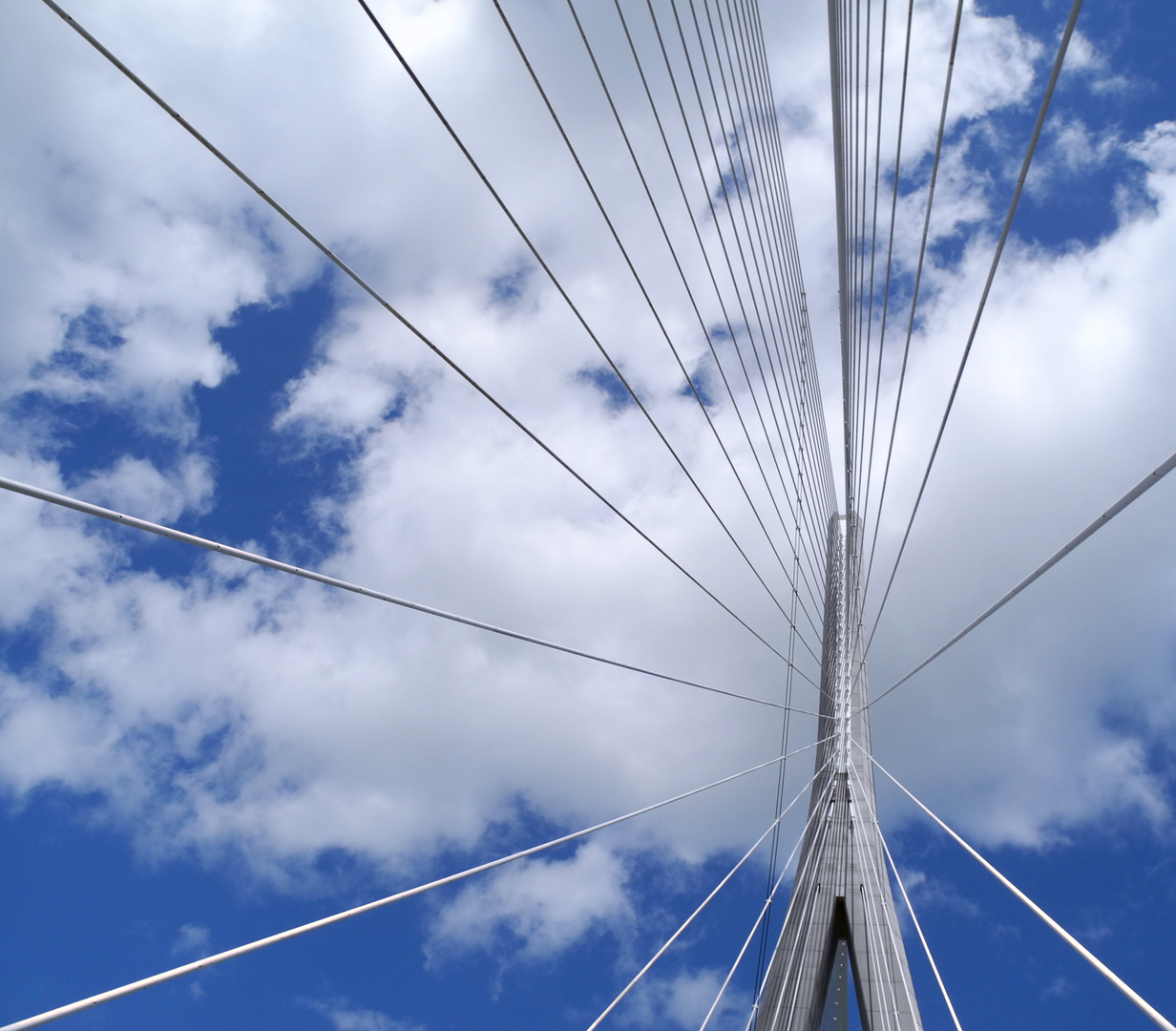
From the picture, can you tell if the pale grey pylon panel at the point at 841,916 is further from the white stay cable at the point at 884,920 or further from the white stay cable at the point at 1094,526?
the white stay cable at the point at 1094,526

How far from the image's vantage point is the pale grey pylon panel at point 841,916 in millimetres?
5871

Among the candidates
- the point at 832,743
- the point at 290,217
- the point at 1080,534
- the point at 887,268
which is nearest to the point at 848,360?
the point at 887,268

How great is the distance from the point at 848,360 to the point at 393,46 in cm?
544

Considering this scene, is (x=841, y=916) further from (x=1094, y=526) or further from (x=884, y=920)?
(x=1094, y=526)

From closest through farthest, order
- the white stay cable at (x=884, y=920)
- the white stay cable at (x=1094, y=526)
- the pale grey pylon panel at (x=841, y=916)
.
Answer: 1. the white stay cable at (x=1094, y=526)
2. the white stay cable at (x=884, y=920)
3. the pale grey pylon panel at (x=841, y=916)

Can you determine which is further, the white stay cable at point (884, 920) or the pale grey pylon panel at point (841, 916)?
the pale grey pylon panel at point (841, 916)

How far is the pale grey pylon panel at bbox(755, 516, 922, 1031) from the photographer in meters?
5.87

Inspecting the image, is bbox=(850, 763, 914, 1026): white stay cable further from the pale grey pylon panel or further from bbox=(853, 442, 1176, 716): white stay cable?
bbox=(853, 442, 1176, 716): white stay cable

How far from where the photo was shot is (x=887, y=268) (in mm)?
3547

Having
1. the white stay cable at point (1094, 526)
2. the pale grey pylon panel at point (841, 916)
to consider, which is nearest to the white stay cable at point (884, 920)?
the pale grey pylon panel at point (841, 916)

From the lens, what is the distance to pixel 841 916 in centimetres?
676

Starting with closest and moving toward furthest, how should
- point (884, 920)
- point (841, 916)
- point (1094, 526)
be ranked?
point (1094, 526), point (884, 920), point (841, 916)

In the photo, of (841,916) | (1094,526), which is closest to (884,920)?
(841,916)

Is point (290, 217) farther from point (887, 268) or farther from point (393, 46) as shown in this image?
point (887, 268)
